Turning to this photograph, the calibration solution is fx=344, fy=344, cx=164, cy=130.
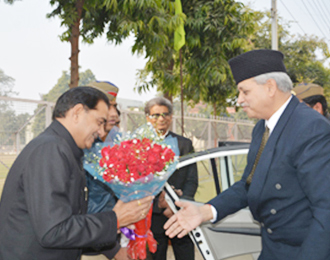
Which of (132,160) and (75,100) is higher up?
(75,100)

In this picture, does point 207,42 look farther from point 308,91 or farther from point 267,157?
point 267,157

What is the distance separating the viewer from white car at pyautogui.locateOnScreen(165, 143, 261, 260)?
2.88 meters

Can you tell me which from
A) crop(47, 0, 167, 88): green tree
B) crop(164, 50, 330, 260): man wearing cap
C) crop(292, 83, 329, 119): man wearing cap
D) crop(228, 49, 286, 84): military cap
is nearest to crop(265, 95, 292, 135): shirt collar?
crop(164, 50, 330, 260): man wearing cap

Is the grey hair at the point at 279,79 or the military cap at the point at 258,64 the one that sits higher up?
the military cap at the point at 258,64

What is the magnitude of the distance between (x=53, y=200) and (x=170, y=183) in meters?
1.80

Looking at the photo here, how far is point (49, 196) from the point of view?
5.46 feet

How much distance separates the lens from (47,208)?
1657 mm

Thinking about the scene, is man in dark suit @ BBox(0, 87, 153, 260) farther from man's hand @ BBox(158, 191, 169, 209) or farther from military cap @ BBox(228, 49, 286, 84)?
man's hand @ BBox(158, 191, 169, 209)

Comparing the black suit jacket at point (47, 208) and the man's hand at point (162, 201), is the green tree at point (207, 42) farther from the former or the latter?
the black suit jacket at point (47, 208)

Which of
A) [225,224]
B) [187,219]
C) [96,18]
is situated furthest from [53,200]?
[96,18]

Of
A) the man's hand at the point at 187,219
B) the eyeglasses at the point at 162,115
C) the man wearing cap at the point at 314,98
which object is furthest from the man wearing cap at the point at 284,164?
the eyeglasses at the point at 162,115

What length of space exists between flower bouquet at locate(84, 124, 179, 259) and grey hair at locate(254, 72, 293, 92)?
76cm

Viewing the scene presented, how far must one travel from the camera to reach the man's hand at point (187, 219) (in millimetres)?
2361

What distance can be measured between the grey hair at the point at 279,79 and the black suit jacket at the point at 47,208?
1.15m
